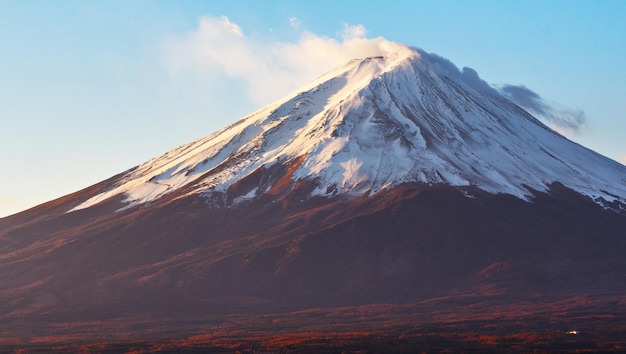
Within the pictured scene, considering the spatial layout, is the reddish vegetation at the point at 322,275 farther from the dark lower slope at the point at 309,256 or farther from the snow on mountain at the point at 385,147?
the snow on mountain at the point at 385,147

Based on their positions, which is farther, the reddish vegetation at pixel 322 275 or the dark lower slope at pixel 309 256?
the dark lower slope at pixel 309 256

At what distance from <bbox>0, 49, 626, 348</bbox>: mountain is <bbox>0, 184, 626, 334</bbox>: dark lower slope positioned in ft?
0.81

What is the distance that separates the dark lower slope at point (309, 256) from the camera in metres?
105

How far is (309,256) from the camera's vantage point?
112 m

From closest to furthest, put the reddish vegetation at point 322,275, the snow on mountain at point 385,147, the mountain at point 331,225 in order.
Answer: the reddish vegetation at point 322,275 < the mountain at point 331,225 < the snow on mountain at point 385,147

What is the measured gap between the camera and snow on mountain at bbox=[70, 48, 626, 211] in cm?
13588

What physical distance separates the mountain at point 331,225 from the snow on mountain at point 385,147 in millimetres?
426

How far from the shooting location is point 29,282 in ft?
368

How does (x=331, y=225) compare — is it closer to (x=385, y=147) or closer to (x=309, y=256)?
(x=309, y=256)

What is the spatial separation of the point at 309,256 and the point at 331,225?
7.90 m

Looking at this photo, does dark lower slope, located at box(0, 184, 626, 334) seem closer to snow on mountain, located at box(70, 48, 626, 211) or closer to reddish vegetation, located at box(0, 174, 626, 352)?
reddish vegetation, located at box(0, 174, 626, 352)

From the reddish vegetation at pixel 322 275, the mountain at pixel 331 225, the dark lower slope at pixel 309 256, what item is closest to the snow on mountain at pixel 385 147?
the mountain at pixel 331 225

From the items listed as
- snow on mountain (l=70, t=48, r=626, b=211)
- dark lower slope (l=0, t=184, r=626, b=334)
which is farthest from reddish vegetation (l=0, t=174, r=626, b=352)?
snow on mountain (l=70, t=48, r=626, b=211)

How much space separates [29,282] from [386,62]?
9523 cm
